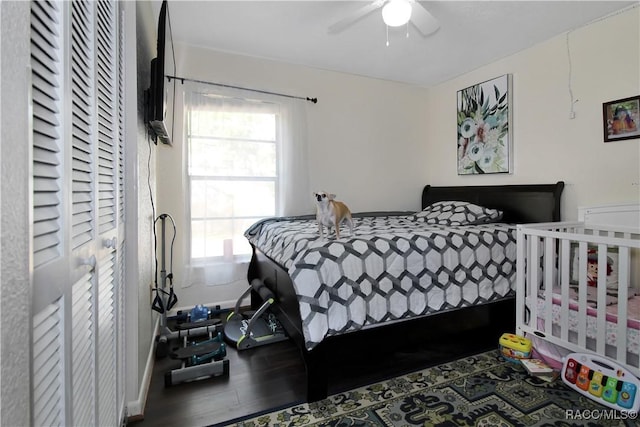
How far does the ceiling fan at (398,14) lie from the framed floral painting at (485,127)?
131cm

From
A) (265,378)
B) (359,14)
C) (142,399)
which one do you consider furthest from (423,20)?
(142,399)

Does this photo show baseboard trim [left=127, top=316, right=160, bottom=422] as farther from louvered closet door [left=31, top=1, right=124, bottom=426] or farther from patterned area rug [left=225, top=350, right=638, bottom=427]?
patterned area rug [left=225, top=350, right=638, bottom=427]

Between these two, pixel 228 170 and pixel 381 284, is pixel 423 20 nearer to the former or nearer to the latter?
pixel 381 284

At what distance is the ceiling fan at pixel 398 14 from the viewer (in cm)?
186

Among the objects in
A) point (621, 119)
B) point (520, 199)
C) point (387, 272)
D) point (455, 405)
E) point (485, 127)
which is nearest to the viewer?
point (455, 405)

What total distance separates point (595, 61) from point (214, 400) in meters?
3.53

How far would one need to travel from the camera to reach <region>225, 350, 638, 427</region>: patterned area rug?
4.71ft

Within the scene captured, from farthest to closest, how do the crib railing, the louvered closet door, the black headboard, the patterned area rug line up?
the black headboard
the crib railing
the patterned area rug
the louvered closet door

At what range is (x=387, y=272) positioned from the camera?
178 cm

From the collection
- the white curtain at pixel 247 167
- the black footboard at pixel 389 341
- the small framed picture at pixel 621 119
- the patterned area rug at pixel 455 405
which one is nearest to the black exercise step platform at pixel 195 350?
the black footboard at pixel 389 341

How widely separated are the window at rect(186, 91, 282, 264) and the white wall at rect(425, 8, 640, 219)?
2.30 m

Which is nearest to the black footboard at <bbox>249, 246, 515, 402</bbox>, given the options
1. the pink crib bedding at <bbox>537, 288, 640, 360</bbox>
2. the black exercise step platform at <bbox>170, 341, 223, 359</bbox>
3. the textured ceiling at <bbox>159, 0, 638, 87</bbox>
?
the pink crib bedding at <bbox>537, 288, 640, 360</bbox>

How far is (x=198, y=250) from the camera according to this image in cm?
283

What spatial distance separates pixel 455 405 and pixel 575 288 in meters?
1.27
